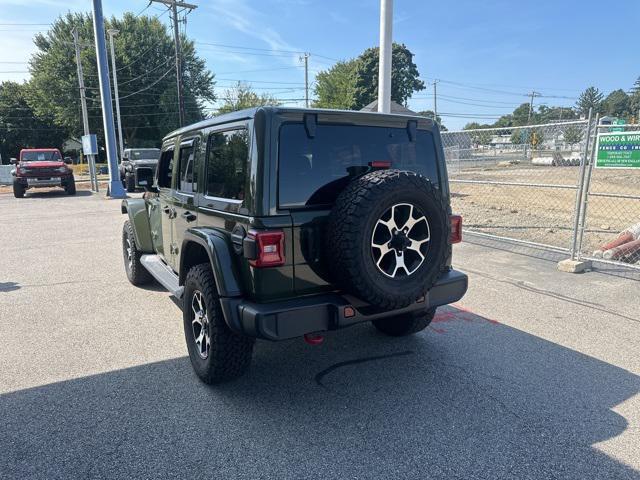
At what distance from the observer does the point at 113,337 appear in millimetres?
4375

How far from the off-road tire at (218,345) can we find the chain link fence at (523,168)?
207 inches

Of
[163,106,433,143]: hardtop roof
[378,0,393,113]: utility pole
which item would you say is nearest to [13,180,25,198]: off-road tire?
[378,0,393,113]: utility pole

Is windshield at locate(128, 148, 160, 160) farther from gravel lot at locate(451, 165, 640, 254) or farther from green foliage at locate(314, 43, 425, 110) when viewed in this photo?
green foliage at locate(314, 43, 425, 110)

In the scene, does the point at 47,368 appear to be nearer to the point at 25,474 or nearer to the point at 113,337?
the point at 113,337

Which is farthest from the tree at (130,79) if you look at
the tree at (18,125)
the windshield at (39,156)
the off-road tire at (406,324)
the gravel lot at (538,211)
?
the off-road tire at (406,324)

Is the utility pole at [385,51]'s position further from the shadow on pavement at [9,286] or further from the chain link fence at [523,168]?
the shadow on pavement at [9,286]

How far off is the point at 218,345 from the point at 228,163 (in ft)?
4.30

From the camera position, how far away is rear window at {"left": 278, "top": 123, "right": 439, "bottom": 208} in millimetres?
2984

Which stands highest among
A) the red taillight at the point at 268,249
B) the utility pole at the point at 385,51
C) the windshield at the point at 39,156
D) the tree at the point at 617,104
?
the tree at the point at 617,104

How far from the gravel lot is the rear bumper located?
633 centimetres

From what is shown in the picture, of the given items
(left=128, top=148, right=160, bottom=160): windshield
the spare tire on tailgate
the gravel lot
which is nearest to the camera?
the spare tire on tailgate

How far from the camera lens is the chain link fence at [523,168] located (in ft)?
23.7

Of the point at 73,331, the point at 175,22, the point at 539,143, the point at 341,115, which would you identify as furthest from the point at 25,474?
the point at 175,22

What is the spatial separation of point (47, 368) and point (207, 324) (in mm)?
1537
